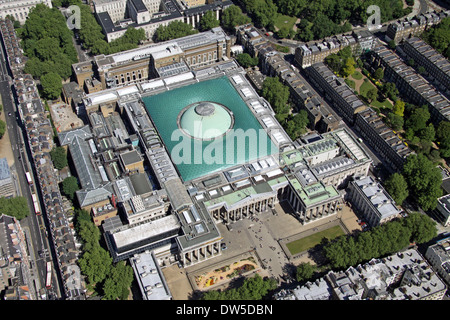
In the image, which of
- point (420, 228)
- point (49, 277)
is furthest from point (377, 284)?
point (49, 277)

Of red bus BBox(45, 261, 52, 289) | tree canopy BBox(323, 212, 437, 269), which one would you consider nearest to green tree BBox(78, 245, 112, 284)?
red bus BBox(45, 261, 52, 289)

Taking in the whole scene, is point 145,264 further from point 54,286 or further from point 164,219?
point 54,286

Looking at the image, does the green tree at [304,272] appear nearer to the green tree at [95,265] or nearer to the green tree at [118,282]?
the green tree at [118,282]

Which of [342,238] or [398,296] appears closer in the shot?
[398,296]

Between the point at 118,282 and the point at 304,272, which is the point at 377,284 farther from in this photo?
the point at 118,282

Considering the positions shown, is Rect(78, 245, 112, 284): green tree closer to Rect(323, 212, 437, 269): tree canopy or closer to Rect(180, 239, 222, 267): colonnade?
Rect(180, 239, 222, 267): colonnade

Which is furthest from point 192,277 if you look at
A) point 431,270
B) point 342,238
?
point 431,270

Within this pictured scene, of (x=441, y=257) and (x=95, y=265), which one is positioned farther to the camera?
(x=95, y=265)

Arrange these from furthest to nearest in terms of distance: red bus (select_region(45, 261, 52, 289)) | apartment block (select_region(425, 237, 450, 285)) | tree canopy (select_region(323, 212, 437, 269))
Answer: tree canopy (select_region(323, 212, 437, 269)), red bus (select_region(45, 261, 52, 289)), apartment block (select_region(425, 237, 450, 285))

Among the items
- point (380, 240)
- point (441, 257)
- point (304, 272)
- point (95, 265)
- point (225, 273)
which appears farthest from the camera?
point (225, 273)

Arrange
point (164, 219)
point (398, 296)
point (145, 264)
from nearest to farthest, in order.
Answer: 1. point (398, 296)
2. point (145, 264)
3. point (164, 219)

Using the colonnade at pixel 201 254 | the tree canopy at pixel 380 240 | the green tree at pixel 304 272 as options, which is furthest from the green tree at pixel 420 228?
the colonnade at pixel 201 254
